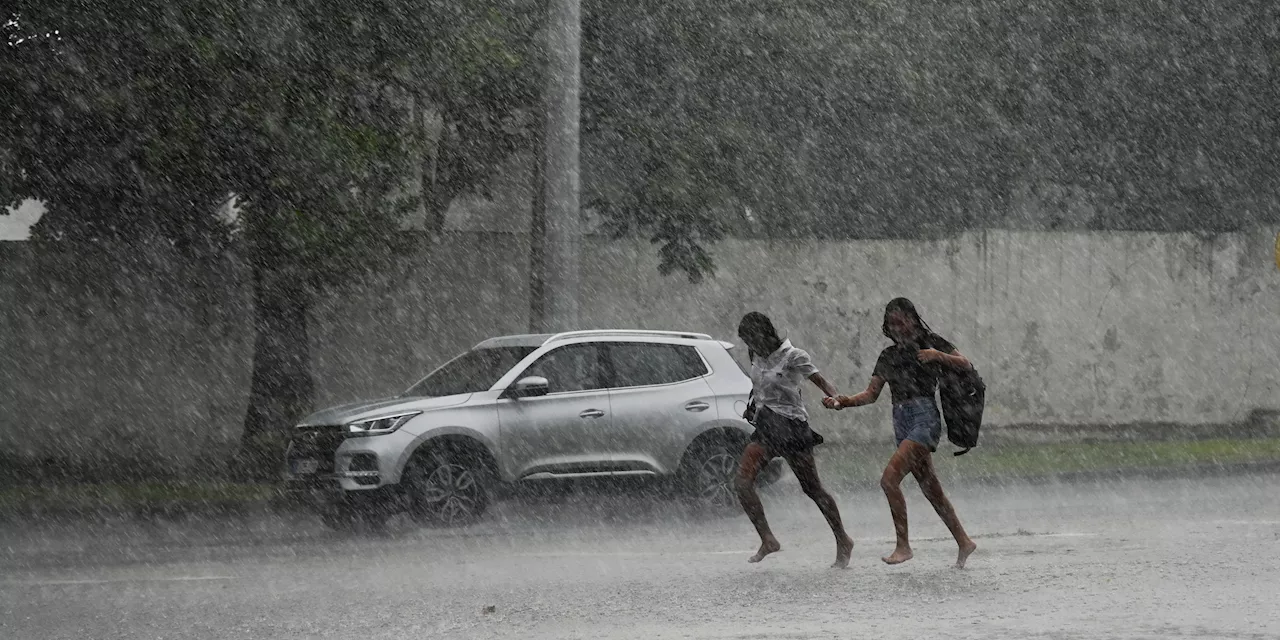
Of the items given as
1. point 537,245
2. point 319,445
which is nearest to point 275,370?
point 537,245

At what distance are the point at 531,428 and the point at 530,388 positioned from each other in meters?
0.33

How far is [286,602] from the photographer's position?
32.2 feet

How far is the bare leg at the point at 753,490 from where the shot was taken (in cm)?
1120

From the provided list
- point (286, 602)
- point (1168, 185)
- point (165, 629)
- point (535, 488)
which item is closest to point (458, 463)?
point (535, 488)

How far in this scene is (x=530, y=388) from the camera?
1407 centimetres

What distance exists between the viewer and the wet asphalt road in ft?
28.8

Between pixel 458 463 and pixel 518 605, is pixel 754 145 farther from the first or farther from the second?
pixel 518 605

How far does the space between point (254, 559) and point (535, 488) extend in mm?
2754

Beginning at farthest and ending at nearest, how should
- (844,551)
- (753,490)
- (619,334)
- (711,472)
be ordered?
1. (619,334)
2. (711,472)
3. (753,490)
4. (844,551)

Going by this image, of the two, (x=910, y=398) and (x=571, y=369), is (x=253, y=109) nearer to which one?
(x=571, y=369)

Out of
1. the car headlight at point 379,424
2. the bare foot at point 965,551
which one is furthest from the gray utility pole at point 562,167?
the bare foot at point 965,551

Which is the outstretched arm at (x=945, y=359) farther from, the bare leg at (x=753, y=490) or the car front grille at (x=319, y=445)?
the car front grille at (x=319, y=445)

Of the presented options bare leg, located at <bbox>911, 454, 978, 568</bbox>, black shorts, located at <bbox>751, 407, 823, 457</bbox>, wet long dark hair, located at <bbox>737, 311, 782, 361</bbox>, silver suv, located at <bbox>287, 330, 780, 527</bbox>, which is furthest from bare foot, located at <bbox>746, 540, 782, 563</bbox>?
silver suv, located at <bbox>287, 330, 780, 527</bbox>

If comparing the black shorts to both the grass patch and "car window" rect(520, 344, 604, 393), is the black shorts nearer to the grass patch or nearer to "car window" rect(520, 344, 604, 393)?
"car window" rect(520, 344, 604, 393)
